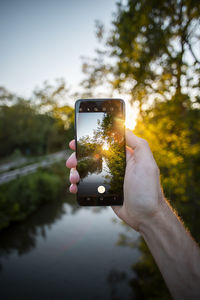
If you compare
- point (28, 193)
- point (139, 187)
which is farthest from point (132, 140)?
point (28, 193)

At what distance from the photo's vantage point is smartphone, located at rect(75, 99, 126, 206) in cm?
153

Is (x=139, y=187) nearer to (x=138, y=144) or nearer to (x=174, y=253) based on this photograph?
(x=138, y=144)

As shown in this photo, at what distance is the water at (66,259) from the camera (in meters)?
7.80

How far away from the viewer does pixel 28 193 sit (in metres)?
12.1

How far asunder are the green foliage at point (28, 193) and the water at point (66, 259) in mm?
1229

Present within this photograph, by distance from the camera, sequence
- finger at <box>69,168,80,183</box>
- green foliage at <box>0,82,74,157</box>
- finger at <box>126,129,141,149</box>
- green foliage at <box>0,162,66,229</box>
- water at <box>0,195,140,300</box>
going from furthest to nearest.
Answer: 1. green foliage at <box>0,82,74,157</box>
2. green foliage at <box>0,162,66,229</box>
3. water at <box>0,195,140,300</box>
4. finger at <box>69,168,80,183</box>
5. finger at <box>126,129,141,149</box>

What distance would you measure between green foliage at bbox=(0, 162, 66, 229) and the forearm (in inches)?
422

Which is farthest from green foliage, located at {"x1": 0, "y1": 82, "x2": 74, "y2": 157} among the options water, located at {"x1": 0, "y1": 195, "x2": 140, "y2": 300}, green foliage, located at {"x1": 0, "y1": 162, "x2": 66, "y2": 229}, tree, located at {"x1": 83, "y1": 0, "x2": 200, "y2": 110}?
tree, located at {"x1": 83, "y1": 0, "x2": 200, "y2": 110}

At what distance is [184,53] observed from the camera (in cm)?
201

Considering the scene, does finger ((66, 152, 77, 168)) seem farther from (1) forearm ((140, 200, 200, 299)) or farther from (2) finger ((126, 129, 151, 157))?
(1) forearm ((140, 200, 200, 299))

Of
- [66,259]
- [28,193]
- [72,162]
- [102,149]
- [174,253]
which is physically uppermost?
[102,149]

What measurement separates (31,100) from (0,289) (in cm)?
2772

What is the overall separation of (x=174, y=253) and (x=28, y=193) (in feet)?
41.3

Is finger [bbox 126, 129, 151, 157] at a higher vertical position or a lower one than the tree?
lower
